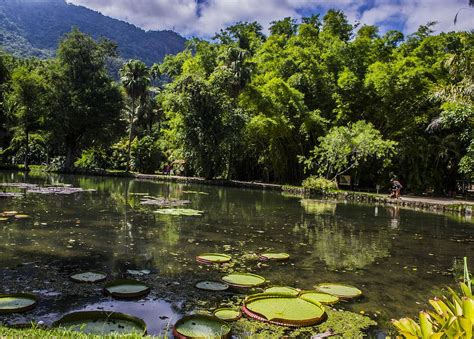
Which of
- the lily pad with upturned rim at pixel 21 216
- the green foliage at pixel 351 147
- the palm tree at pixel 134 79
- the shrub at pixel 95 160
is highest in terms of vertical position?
the palm tree at pixel 134 79

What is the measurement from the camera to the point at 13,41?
122062 millimetres

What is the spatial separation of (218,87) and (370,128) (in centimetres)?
1200

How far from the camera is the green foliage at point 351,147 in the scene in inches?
1000

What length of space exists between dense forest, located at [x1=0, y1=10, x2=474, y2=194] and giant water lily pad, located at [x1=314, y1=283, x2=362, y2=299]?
19297mm

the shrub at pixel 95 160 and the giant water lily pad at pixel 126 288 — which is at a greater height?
the shrub at pixel 95 160

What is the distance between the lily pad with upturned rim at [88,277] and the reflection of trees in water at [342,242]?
3.77m

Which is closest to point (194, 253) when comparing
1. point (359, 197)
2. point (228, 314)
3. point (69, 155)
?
point (228, 314)

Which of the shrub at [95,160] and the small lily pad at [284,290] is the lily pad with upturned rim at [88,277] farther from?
the shrub at [95,160]

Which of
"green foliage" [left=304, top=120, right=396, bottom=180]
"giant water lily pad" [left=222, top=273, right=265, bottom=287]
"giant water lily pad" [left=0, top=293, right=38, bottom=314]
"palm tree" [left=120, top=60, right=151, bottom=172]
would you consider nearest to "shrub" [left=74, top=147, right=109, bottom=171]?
"palm tree" [left=120, top=60, right=151, bottom=172]

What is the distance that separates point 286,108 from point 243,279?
25546mm

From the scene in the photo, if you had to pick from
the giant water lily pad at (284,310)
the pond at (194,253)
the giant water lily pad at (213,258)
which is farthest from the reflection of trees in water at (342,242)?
the giant water lily pad at (284,310)

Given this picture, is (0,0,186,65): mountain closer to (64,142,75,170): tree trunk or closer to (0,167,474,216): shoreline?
(64,142,75,170): tree trunk

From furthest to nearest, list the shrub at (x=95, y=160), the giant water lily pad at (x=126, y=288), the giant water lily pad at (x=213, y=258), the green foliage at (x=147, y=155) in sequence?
1. the shrub at (x=95, y=160)
2. the green foliage at (x=147, y=155)
3. the giant water lily pad at (x=213, y=258)
4. the giant water lily pad at (x=126, y=288)

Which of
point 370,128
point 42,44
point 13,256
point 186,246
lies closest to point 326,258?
point 186,246
